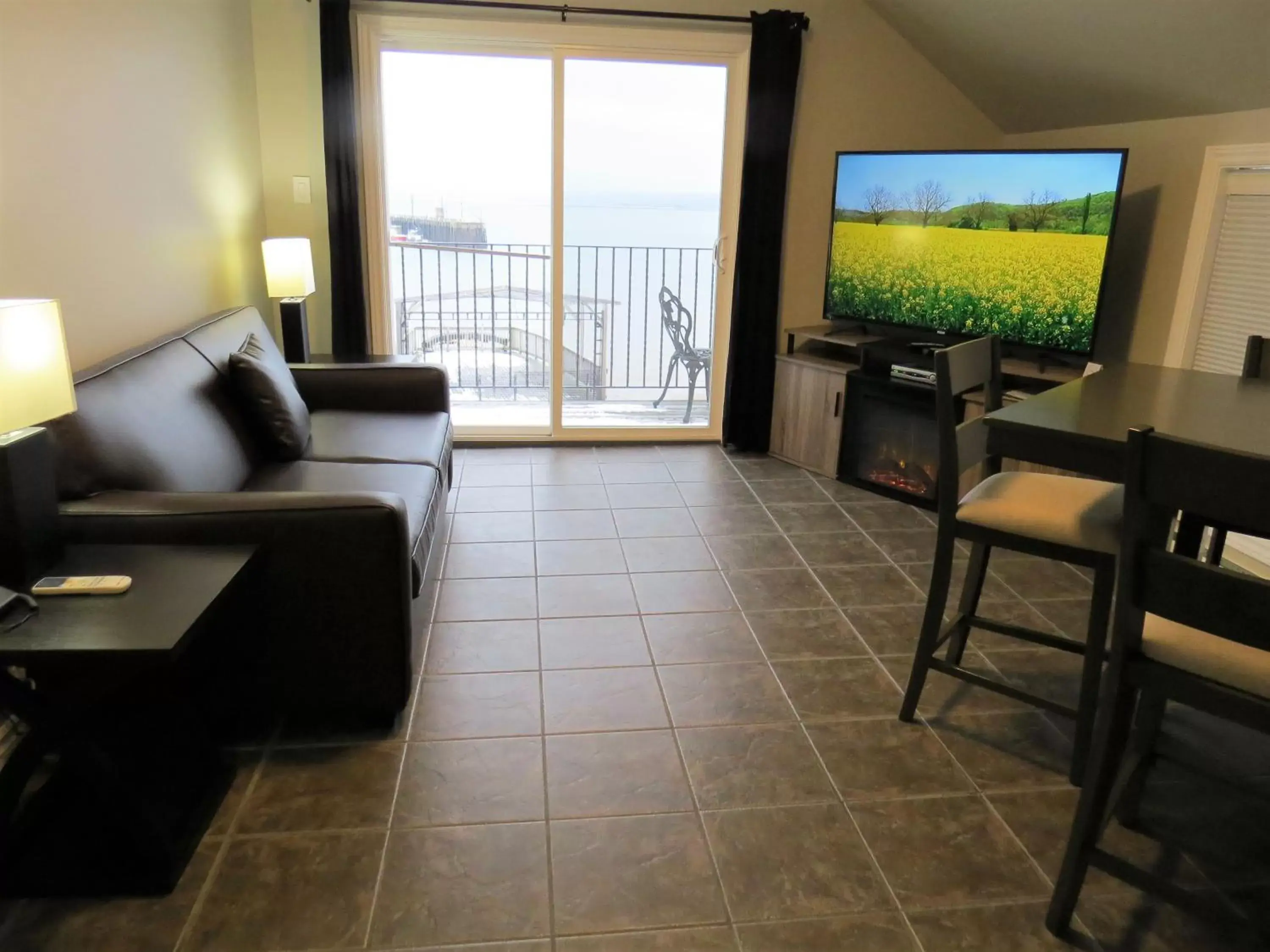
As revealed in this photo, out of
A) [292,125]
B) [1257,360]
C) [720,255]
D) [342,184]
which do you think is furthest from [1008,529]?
[292,125]

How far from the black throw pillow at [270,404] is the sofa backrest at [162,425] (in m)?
0.05

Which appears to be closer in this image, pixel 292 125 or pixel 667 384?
pixel 292 125

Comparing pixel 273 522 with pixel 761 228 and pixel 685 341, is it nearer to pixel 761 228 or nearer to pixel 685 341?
pixel 761 228

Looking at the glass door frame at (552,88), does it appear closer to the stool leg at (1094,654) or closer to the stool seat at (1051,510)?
the stool seat at (1051,510)

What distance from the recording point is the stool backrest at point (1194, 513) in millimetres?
1275

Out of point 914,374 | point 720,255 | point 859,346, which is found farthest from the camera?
point 720,255

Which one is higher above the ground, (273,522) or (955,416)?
(955,416)

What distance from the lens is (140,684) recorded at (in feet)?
6.72

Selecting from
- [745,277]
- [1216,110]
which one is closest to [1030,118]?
[1216,110]

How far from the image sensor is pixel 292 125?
422cm

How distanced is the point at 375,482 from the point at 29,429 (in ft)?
3.40

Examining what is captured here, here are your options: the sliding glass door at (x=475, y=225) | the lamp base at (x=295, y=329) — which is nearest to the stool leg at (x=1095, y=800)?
the lamp base at (x=295, y=329)

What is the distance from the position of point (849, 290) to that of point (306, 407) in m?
2.63

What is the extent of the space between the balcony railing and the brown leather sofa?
3062mm
